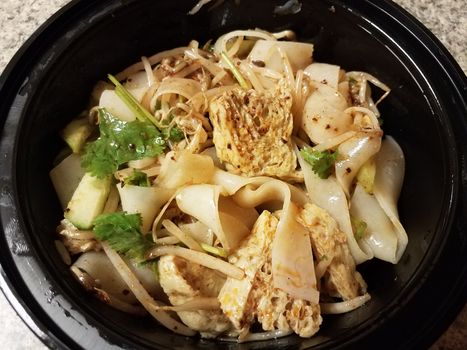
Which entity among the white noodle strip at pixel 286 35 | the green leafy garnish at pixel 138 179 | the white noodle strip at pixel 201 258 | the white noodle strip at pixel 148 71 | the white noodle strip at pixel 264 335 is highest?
the white noodle strip at pixel 286 35

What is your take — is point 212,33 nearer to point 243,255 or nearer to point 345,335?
point 243,255

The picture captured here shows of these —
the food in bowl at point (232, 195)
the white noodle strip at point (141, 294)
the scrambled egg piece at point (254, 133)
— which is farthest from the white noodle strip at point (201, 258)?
the scrambled egg piece at point (254, 133)

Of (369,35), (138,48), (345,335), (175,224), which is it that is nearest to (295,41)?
(369,35)

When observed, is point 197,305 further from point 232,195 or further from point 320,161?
point 320,161

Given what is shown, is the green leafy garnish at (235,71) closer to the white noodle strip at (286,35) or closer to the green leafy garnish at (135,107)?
the white noodle strip at (286,35)

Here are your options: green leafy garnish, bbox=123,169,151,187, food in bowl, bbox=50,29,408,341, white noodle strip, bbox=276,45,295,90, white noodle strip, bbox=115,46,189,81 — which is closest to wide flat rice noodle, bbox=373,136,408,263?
food in bowl, bbox=50,29,408,341
